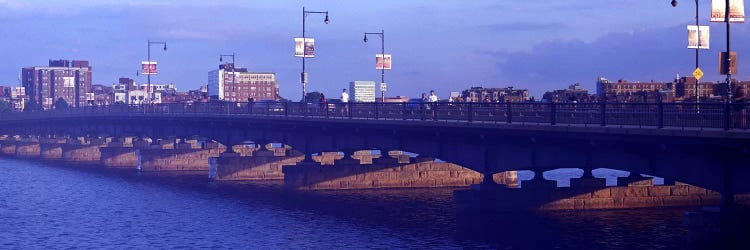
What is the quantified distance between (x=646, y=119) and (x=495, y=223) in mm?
10852

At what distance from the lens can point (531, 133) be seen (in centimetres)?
4419

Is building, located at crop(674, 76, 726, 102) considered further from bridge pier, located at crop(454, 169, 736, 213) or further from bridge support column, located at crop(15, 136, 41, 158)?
bridge support column, located at crop(15, 136, 41, 158)

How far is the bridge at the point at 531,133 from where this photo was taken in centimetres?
3597

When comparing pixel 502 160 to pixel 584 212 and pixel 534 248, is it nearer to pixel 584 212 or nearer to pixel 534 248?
pixel 584 212

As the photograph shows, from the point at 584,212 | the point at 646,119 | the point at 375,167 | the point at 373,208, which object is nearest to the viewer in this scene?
the point at 646,119

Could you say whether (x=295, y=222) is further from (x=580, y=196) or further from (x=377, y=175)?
(x=377, y=175)

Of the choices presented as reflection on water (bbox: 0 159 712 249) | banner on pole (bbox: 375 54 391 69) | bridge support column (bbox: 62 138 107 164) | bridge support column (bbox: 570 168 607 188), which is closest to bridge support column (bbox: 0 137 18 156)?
bridge support column (bbox: 62 138 107 164)

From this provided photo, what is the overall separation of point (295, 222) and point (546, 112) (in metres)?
13.5

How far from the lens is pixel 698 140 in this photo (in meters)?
35.0

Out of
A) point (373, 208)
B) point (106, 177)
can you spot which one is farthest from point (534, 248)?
point (106, 177)

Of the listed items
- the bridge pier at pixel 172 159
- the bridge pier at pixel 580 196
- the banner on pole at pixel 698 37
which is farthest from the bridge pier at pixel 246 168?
the banner on pole at pixel 698 37

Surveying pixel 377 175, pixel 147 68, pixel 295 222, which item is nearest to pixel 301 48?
pixel 377 175

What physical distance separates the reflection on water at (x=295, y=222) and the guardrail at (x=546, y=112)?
476 cm

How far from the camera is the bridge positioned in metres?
36.0
